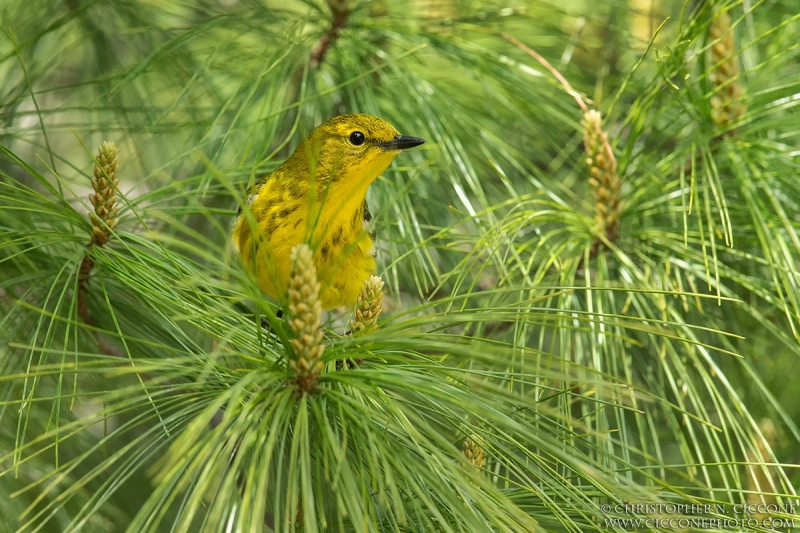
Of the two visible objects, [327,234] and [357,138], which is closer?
[327,234]

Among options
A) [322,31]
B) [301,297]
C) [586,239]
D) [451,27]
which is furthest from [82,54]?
[301,297]

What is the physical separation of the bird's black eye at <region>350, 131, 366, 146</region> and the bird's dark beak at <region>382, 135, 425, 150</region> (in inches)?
3.8

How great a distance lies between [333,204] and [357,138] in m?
0.29

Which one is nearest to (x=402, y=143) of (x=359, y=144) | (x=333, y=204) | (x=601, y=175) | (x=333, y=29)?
(x=359, y=144)

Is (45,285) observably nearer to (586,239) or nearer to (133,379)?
(133,379)

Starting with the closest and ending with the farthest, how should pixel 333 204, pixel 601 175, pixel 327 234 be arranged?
pixel 601 175 → pixel 327 234 → pixel 333 204

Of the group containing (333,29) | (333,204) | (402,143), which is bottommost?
(333,204)

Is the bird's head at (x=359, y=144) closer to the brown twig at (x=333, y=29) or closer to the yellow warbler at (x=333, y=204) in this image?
the yellow warbler at (x=333, y=204)

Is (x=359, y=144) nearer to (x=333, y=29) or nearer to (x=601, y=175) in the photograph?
(x=333, y=29)

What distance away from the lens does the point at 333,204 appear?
2365 millimetres

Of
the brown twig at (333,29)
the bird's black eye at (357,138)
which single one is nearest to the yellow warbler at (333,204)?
the bird's black eye at (357,138)

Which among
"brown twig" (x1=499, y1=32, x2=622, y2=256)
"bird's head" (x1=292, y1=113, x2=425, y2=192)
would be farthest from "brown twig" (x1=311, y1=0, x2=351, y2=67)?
"brown twig" (x1=499, y1=32, x2=622, y2=256)

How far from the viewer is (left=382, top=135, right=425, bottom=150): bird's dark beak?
2.38 m

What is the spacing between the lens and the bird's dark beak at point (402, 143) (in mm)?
2383
